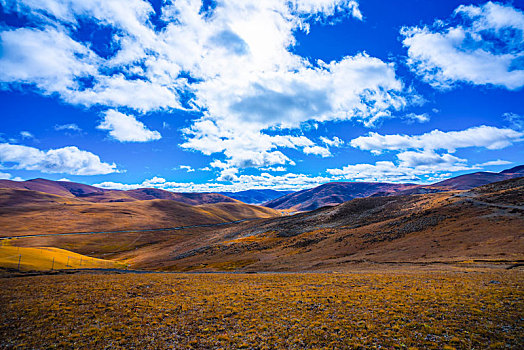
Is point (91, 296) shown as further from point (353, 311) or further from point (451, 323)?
point (451, 323)

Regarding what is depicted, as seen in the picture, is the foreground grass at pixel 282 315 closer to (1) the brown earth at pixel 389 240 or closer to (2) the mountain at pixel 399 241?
(2) the mountain at pixel 399 241

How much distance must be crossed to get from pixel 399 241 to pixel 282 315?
55749 millimetres

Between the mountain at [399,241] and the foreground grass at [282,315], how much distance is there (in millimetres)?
19521

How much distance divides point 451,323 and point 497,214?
67.6 m

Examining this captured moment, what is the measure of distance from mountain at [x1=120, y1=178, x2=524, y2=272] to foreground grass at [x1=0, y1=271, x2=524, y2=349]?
64.0 ft

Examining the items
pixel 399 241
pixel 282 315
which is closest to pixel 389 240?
pixel 399 241

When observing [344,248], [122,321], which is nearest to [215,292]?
[122,321]

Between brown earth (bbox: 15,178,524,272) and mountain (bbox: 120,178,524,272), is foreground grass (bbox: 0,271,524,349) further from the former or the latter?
brown earth (bbox: 15,178,524,272)

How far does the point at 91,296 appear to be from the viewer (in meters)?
29.1

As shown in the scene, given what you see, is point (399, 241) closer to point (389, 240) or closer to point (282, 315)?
point (389, 240)

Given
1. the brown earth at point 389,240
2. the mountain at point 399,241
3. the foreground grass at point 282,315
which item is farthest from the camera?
the brown earth at point 389,240

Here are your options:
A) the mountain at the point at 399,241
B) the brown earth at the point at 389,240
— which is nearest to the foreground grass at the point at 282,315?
the mountain at the point at 399,241

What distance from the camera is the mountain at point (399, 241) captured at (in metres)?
48.6

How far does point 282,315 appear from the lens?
72.1 ft
